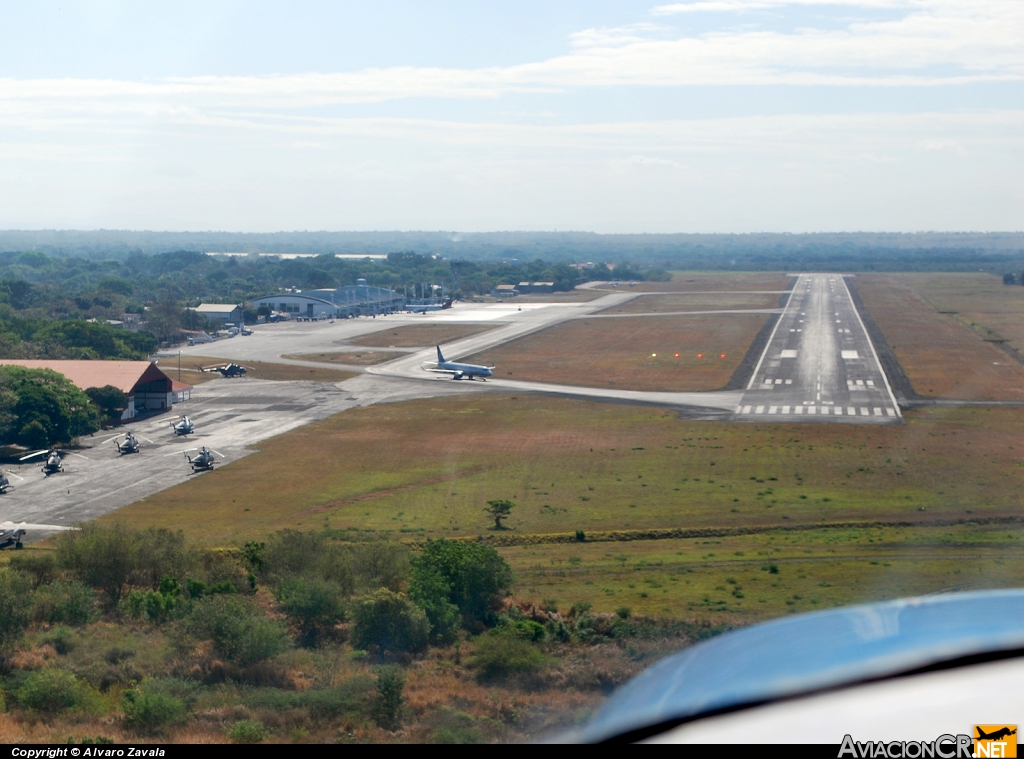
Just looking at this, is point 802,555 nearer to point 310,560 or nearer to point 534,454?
point 310,560

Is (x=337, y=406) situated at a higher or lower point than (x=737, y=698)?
lower

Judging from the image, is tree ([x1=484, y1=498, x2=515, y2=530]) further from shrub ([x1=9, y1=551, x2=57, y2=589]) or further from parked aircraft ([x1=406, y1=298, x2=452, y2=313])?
parked aircraft ([x1=406, y1=298, x2=452, y2=313])

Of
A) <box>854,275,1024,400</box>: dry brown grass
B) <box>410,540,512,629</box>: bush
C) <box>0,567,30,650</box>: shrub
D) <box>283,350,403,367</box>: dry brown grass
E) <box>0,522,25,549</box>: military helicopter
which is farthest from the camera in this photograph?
<box>283,350,403,367</box>: dry brown grass

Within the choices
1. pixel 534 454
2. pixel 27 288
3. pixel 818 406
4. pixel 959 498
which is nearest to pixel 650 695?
pixel 959 498

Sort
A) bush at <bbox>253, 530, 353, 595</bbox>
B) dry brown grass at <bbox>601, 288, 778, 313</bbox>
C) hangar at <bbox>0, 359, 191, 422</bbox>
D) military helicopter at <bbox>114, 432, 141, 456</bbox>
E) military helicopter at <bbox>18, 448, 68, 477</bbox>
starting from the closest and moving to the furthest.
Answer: bush at <bbox>253, 530, 353, 595</bbox> < military helicopter at <bbox>18, 448, 68, 477</bbox> < military helicopter at <bbox>114, 432, 141, 456</bbox> < hangar at <bbox>0, 359, 191, 422</bbox> < dry brown grass at <bbox>601, 288, 778, 313</bbox>

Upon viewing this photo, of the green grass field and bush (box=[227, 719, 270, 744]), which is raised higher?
bush (box=[227, 719, 270, 744])

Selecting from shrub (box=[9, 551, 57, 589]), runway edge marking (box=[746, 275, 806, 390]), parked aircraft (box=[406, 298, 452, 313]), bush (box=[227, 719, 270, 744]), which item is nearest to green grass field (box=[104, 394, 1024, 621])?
shrub (box=[9, 551, 57, 589])

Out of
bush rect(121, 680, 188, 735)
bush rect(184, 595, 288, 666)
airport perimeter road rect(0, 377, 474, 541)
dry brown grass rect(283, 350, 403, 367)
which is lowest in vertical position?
airport perimeter road rect(0, 377, 474, 541)

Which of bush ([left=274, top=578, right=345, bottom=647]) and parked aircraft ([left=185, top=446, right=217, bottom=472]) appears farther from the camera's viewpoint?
parked aircraft ([left=185, top=446, right=217, bottom=472])
